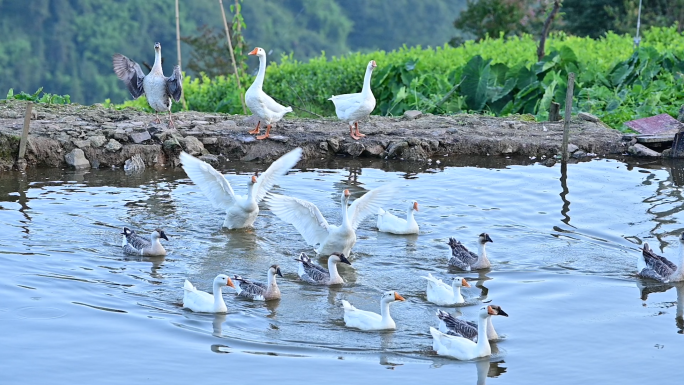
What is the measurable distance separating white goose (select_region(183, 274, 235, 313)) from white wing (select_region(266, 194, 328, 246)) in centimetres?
229

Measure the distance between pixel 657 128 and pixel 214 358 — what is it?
11887mm

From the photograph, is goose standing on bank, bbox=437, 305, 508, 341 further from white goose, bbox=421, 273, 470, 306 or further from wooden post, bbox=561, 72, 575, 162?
wooden post, bbox=561, 72, 575, 162

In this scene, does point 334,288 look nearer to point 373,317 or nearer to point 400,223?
point 373,317

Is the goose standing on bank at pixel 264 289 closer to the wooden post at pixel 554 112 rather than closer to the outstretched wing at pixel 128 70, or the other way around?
the outstretched wing at pixel 128 70

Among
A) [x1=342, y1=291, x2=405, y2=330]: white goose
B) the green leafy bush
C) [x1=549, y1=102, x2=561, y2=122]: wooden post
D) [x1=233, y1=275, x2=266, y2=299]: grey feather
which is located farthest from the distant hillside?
[x1=342, y1=291, x2=405, y2=330]: white goose

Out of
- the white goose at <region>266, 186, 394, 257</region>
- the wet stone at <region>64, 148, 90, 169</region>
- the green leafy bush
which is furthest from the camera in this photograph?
the green leafy bush

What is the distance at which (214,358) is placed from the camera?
8.66 metres

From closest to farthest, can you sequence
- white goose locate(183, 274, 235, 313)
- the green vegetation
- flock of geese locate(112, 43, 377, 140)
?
white goose locate(183, 274, 235, 313) → flock of geese locate(112, 43, 377, 140) → the green vegetation

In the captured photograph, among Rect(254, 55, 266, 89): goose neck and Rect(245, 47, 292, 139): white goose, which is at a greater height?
Rect(254, 55, 266, 89): goose neck

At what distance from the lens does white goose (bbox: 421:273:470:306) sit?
10.1 metres

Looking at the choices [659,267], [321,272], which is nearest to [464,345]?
[321,272]

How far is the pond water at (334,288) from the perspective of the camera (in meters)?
8.63

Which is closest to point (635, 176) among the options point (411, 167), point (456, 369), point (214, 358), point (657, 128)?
point (657, 128)

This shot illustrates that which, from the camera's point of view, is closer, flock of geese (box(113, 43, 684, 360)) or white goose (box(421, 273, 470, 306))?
flock of geese (box(113, 43, 684, 360))
